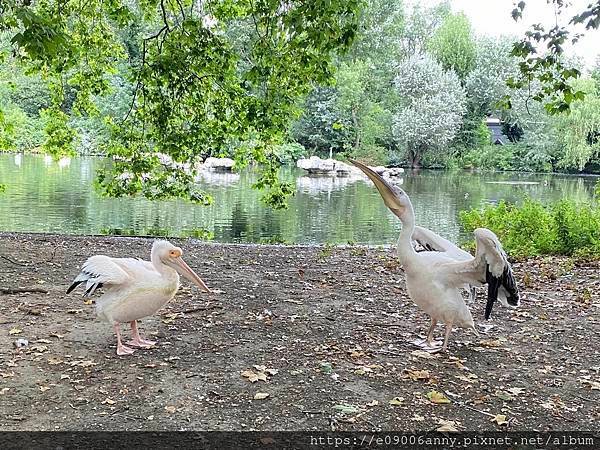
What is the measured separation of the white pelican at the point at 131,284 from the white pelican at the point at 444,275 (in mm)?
1788

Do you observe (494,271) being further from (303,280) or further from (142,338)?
(303,280)

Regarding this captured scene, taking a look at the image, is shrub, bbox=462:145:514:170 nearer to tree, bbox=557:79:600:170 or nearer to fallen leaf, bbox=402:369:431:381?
tree, bbox=557:79:600:170

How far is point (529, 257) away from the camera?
9680 millimetres

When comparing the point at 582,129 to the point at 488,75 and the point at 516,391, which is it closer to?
the point at 488,75

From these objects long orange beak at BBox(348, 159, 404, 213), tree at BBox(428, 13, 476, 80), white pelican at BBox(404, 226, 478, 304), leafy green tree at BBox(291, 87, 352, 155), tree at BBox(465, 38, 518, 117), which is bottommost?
white pelican at BBox(404, 226, 478, 304)

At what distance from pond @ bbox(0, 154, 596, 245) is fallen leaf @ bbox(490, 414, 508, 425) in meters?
9.14

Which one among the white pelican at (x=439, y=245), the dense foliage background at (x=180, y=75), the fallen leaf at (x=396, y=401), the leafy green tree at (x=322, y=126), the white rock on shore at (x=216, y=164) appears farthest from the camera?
the leafy green tree at (x=322, y=126)

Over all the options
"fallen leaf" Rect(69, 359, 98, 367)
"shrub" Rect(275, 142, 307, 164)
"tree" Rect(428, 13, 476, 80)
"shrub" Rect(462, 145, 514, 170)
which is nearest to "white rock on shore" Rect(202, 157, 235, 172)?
"shrub" Rect(275, 142, 307, 164)

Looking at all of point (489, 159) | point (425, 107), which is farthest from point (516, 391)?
point (489, 159)

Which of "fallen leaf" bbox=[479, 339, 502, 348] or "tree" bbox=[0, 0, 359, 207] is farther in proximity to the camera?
"tree" bbox=[0, 0, 359, 207]

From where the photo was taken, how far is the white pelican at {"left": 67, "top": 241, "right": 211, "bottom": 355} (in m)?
4.52

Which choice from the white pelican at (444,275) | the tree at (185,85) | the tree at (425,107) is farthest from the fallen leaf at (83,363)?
the tree at (425,107)

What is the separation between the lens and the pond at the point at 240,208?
15.9m

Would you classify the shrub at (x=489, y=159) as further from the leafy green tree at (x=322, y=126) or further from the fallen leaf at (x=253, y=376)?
the fallen leaf at (x=253, y=376)
